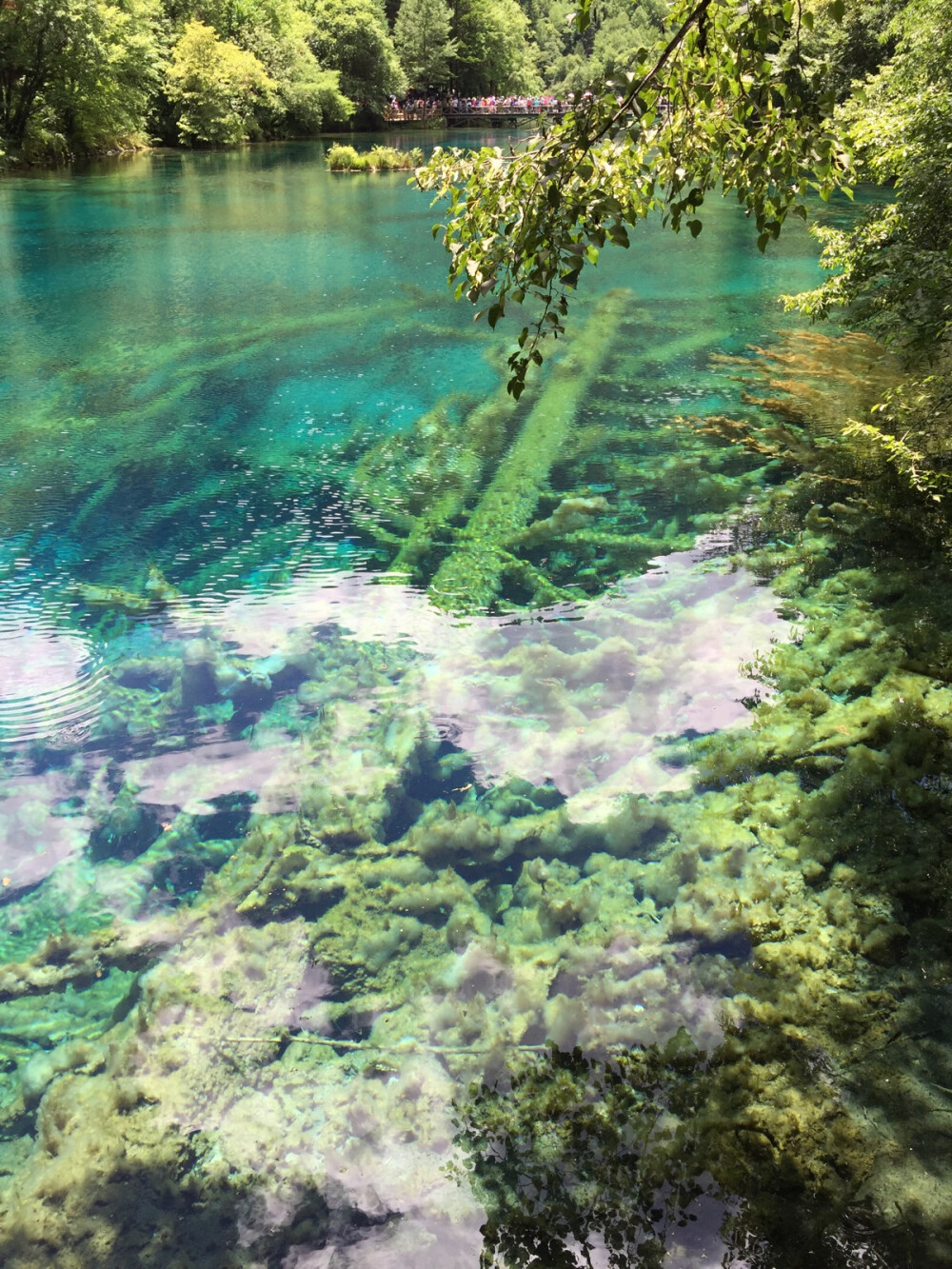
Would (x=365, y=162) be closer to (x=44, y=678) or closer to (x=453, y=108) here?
(x=44, y=678)

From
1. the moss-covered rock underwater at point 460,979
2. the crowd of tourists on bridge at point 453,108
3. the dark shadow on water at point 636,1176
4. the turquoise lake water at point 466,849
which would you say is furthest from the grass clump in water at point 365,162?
the dark shadow on water at point 636,1176

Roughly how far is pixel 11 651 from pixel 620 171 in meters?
4.93

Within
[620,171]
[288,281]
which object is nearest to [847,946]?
[620,171]

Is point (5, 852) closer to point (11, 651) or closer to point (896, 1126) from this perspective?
point (11, 651)

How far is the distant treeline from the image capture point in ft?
98.4

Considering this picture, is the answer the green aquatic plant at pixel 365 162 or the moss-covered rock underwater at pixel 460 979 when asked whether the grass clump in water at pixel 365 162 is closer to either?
the green aquatic plant at pixel 365 162

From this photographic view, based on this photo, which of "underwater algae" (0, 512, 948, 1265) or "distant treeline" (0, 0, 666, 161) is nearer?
"underwater algae" (0, 512, 948, 1265)

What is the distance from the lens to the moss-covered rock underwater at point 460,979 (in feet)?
9.39

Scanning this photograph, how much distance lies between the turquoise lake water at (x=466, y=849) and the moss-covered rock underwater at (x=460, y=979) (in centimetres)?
2

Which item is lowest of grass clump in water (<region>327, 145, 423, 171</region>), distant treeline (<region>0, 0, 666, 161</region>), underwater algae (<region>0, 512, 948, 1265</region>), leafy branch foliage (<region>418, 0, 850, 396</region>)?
underwater algae (<region>0, 512, 948, 1265</region>)

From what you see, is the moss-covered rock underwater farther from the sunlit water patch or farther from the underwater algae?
the sunlit water patch

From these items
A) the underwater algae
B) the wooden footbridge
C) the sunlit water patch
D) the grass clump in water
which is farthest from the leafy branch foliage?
the wooden footbridge

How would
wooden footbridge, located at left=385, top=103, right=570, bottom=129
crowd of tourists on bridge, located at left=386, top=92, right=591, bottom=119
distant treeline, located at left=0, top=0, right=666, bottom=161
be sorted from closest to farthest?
distant treeline, located at left=0, top=0, right=666, bottom=161
wooden footbridge, located at left=385, top=103, right=570, bottom=129
crowd of tourists on bridge, located at left=386, top=92, right=591, bottom=119

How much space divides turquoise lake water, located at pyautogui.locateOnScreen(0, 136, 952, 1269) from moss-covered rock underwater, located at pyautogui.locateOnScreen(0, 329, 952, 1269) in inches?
0.6
